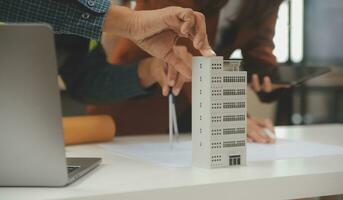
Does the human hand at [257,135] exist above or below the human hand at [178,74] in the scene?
below

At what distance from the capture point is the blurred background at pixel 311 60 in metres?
1.57

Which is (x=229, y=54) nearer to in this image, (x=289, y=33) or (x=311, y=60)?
(x=289, y=33)

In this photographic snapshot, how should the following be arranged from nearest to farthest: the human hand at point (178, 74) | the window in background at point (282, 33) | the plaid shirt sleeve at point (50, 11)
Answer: the plaid shirt sleeve at point (50, 11)
the human hand at point (178, 74)
the window in background at point (282, 33)

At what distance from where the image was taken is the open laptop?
675 mm

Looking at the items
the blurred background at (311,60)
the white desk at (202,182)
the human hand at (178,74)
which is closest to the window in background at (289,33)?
the blurred background at (311,60)

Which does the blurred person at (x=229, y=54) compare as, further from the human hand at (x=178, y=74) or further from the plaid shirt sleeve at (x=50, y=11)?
the plaid shirt sleeve at (x=50, y=11)

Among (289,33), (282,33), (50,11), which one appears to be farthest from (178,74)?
(289,33)

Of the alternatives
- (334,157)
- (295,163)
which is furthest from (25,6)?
(334,157)

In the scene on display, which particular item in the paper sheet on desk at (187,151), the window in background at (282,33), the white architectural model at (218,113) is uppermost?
the window in background at (282,33)

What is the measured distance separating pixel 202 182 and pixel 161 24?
1.03 ft

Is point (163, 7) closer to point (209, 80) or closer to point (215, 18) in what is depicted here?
point (209, 80)

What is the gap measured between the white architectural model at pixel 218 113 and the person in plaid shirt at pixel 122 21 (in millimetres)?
44

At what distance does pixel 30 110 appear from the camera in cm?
70

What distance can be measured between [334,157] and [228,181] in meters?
0.35
